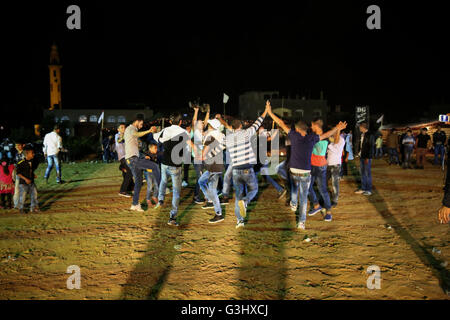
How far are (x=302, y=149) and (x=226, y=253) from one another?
222 centimetres

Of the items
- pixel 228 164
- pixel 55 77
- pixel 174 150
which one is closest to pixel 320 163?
pixel 228 164

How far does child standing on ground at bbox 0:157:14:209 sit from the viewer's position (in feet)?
24.4

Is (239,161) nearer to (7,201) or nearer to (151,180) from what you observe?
(151,180)

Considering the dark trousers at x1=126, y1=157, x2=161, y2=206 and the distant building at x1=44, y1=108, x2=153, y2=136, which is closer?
the dark trousers at x1=126, y1=157, x2=161, y2=206

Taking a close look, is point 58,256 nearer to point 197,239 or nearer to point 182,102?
point 197,239

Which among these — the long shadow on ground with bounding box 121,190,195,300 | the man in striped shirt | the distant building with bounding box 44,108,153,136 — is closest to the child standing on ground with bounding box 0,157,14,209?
the long shadow on ground with bounding box 121,190,195,300

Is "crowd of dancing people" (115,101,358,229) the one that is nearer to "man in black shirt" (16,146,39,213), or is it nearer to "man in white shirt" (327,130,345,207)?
"man in white shirt" (327,130,345,207)

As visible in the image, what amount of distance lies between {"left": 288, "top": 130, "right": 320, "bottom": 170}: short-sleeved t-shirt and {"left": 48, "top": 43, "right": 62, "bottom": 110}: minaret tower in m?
55.4

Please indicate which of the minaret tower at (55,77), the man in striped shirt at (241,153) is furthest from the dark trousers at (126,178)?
the minaret tower at (55,77)

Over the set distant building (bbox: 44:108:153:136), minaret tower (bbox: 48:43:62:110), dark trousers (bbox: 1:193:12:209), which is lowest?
dark trousers (bbox: 1:193:12:209)

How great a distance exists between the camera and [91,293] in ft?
12.6

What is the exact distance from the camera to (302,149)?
18.6 feet

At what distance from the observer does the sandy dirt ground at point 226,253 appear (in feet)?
12.8
